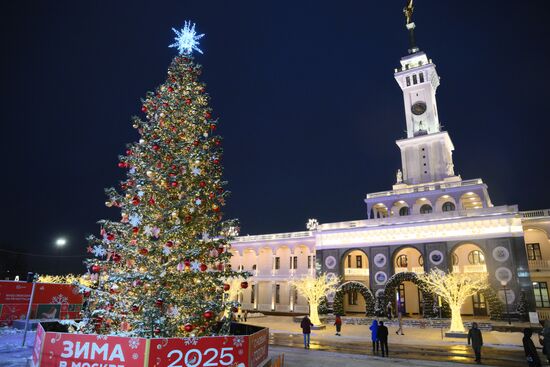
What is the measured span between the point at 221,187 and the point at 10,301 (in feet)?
66.5

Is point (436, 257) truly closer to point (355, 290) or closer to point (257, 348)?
point (355, 290)

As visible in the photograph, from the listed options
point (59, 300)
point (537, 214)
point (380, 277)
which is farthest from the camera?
point (380, 277)

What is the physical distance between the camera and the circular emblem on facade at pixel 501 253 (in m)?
30.6

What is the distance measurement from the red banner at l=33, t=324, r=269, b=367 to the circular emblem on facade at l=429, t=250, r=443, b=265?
29.5 metres

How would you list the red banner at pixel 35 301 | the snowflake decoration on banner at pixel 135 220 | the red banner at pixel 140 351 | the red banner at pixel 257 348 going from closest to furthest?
the red banner at pixel 140 351, the red banner at pixel 257 348, the snowflake decoration on banner at pixel 135 220, the red banner at pixel 35 301

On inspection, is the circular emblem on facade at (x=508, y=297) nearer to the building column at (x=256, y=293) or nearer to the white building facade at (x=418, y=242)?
the white building facade at (x=418, y=242)

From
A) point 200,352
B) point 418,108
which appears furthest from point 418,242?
point 200,352

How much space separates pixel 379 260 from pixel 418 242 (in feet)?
14.1

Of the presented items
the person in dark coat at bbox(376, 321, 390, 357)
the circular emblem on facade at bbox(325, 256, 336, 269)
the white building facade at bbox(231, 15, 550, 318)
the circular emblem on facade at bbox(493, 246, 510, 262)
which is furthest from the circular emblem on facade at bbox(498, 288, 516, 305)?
the person in dark coat at bbox(376, 321, 390, 357)

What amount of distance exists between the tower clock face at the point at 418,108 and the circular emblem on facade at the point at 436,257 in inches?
860

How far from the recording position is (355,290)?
33969 mm

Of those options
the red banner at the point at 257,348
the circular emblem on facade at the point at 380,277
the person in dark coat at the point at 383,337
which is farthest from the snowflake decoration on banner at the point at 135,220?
the circular emblem on facade at the point at 380,277

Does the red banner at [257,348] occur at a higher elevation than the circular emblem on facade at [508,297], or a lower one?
lower

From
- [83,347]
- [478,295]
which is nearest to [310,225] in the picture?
[478,295]
